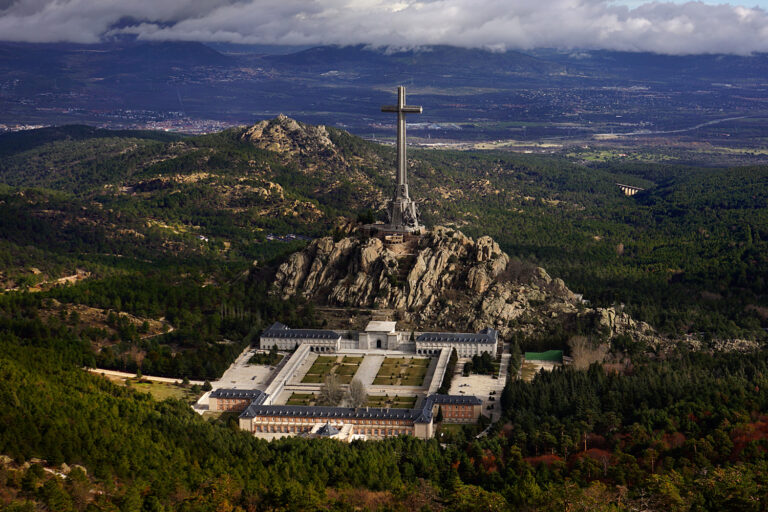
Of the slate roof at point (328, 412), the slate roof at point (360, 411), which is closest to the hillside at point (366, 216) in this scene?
the slate roof at point (360, 411)

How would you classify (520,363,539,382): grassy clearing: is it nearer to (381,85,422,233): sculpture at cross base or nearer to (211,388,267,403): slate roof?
(211,388,267,403): slate roof

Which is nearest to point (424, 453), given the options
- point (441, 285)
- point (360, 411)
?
point (360, 411)

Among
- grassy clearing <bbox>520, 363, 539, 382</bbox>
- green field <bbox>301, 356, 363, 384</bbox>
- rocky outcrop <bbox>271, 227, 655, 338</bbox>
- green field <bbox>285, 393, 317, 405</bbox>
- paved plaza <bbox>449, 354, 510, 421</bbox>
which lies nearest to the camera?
paved plaza <bbox>449, 354, 510, 421</bbox>

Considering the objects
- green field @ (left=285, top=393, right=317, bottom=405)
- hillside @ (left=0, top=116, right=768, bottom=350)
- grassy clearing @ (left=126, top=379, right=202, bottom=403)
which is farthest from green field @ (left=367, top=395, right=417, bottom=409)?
hillside @ (left=0, top=116, right=768, bottom=350)

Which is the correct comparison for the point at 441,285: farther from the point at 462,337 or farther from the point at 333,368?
the point at 333,368

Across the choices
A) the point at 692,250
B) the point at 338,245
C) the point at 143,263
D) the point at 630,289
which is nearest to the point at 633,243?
the point at 692,250

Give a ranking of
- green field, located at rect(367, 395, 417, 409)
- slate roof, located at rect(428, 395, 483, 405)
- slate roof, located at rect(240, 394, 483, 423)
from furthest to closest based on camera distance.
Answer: green field, located at rect(367, 395, 417, 409) → slate roof, located at rect(428, 395, 483, 405) → slate roof, located at rect(240, 394, 483, 423)

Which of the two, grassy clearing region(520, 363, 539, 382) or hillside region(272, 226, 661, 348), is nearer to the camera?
grassy clearing region(520, 363, 539, 382)
